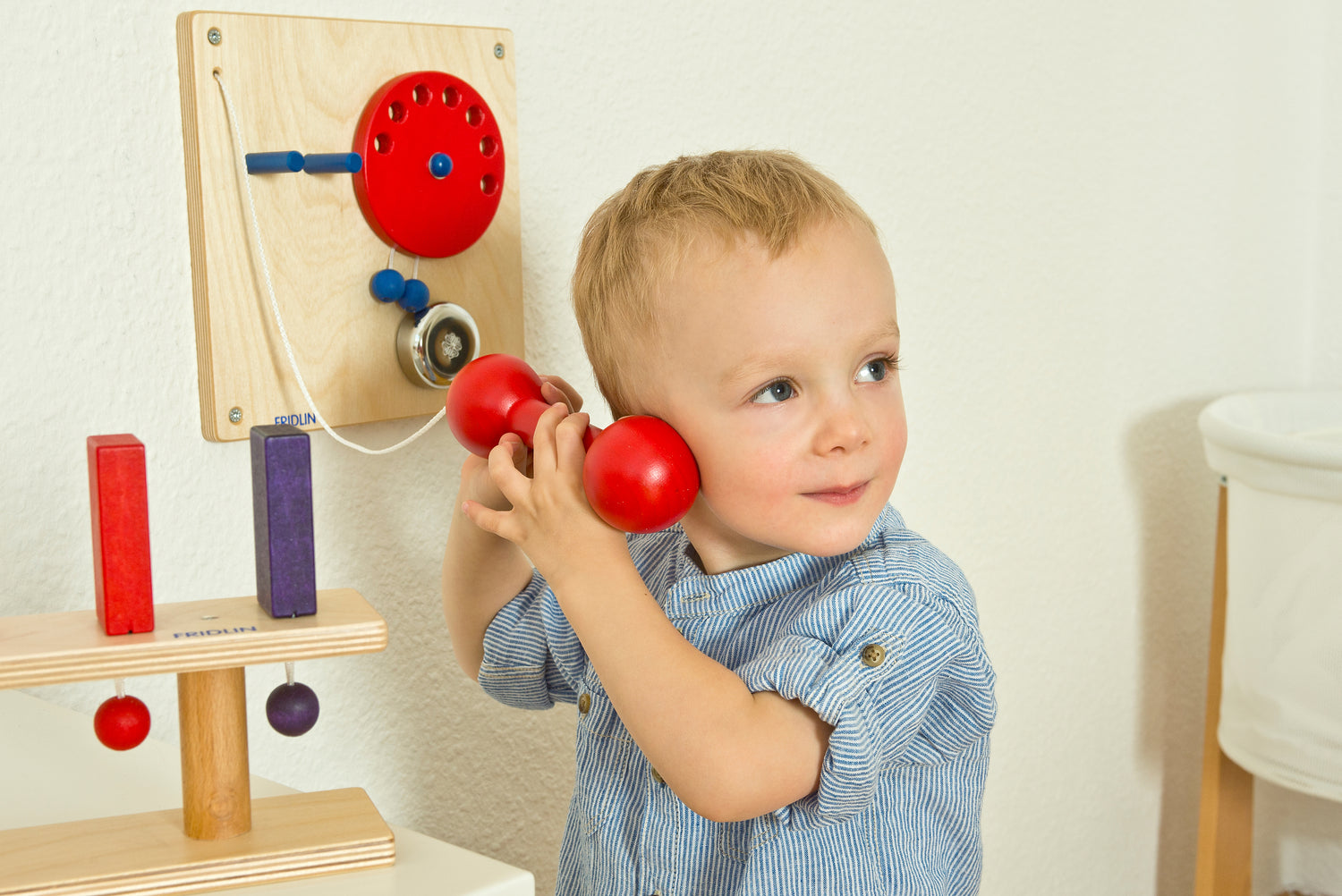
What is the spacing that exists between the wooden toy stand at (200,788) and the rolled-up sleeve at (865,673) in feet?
0.65

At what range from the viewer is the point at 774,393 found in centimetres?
61

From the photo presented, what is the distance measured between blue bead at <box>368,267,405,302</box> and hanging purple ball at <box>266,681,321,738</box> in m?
0.27

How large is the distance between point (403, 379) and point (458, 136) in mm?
154

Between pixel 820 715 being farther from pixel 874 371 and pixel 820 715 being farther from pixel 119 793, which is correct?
pixel 119 793

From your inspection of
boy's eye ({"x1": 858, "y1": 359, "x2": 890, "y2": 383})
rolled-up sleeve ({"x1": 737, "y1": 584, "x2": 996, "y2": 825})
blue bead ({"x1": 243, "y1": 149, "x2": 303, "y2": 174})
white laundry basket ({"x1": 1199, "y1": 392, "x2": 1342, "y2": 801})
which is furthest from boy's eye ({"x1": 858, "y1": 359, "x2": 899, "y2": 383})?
white laundry basket ({"x1": 1199, "y1": 392, "x2": 1342, "y2": 801})

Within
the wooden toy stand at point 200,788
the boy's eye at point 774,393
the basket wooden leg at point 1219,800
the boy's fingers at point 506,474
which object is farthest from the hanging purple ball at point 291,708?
the basket wooden leg at point 1219,800

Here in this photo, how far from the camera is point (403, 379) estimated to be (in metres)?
0.77

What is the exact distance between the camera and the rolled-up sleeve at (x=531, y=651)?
0.72 metres

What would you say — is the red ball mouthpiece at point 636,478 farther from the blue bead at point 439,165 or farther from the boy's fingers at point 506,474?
the blue bead at point 439,165

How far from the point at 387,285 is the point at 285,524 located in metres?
0.25

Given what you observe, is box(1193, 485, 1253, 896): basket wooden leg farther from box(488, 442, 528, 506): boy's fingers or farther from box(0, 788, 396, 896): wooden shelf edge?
box(0, 788, 396, 896): wooden shelf edge

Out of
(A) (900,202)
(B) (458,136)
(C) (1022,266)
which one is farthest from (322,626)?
(C) (1022,266)

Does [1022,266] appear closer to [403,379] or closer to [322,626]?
[403,379]

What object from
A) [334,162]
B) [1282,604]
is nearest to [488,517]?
[334,162]
